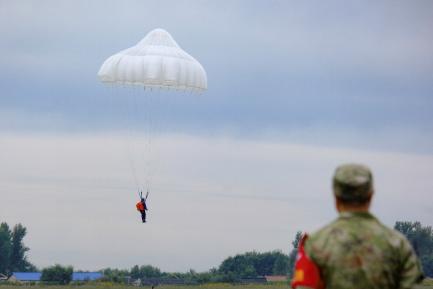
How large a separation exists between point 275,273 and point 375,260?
16012 centimetres

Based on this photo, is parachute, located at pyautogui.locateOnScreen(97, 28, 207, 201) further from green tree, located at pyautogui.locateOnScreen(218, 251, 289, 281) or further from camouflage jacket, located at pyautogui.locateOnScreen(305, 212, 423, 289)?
green tree, located at pyautogui.locateOnScreen(218, 251, 289, 281)

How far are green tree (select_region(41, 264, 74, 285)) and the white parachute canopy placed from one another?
4099 centimetres

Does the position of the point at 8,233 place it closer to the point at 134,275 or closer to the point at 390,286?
the point at 134,275

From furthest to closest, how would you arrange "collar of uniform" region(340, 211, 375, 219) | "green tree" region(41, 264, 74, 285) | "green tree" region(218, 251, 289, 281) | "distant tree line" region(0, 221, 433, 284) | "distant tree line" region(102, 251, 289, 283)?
1. "green tree" region(218, 251, 289, 281)
2. "distant tree line" region(102, 251, 289, 283)
3. "distant tree line" region(0, 221, 433, 284)
4. "green tree" region(41, 264, 74, 285)
5. "collar of uniform" region(340, 211, 375, 219)

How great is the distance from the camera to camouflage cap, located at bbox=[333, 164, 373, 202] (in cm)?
796

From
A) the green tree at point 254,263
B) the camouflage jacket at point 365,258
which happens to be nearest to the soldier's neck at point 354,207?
the camouflage jacket at point 365,258

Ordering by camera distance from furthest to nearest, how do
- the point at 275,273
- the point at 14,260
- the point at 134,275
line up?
the point at 14,260 < the point at 275,273 < the point at 134,275

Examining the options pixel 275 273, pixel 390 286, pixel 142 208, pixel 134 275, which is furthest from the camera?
pixel 275 273

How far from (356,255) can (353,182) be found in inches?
19.5

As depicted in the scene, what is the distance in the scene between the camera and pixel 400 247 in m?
7.92

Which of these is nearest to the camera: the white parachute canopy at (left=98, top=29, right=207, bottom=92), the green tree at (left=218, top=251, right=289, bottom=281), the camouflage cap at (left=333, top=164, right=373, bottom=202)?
the camouflage cap at (left=333, top=164, right=373, bottom=202)

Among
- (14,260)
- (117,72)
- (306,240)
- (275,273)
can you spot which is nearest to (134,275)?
(275,273)

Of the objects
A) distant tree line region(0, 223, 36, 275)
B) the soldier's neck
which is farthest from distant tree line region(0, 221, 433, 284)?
the soldier's neck

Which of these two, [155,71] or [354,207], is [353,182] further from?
[155,71]
